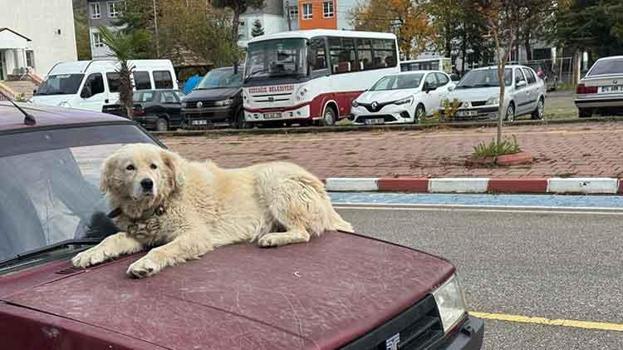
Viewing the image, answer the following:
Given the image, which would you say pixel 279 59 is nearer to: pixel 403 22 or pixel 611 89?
pixel 611 89

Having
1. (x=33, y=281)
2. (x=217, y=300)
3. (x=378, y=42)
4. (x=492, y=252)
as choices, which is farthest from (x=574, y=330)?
(x=378, y=42)

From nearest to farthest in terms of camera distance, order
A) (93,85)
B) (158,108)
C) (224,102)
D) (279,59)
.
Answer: (279,59) < (224,102) < (158,108) < (93,85)

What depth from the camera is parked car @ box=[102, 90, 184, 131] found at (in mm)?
23094

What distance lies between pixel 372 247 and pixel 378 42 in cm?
2255

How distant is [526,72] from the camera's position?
63.4 feet

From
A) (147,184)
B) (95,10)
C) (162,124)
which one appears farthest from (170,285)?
(95,10)

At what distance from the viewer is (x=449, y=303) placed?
2781 mm

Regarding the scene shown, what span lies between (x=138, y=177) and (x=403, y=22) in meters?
53.4

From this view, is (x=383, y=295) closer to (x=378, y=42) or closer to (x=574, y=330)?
(x=574, y=330)

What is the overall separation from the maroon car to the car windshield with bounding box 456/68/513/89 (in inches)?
630

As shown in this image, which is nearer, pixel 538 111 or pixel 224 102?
pixel 538 111

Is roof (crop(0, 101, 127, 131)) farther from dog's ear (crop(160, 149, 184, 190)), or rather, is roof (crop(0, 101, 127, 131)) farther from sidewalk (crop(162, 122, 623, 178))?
sidewalk (crop(162, 122, 623, 178))

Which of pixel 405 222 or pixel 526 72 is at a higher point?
pixel 526 72

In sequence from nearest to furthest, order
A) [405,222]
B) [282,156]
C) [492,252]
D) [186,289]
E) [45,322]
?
1. [45,322]
2. [186,289]
3. [492,252]
4. [405,222]
5. [282,156]
